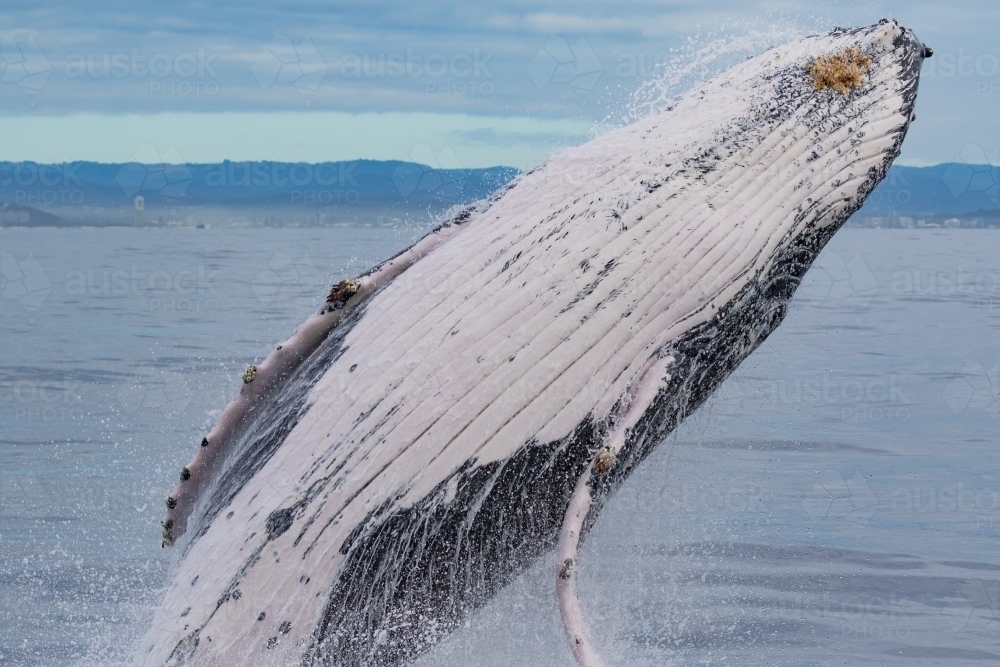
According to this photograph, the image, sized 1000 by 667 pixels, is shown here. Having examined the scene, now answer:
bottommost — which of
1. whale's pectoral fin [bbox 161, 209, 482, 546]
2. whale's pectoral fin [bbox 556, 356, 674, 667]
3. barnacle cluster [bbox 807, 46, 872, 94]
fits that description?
whale's pectoral fin [bbox 556, 356, 674, 667]

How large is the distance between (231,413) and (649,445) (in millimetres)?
1918

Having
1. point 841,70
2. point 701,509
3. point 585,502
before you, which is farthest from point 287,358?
point 701,509

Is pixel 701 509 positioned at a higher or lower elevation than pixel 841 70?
higher

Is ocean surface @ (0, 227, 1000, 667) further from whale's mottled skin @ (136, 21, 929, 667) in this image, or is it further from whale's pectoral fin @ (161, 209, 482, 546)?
whale's pectoral fin @ (161, 209, 482, 546)

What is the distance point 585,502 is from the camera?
4.51 meters

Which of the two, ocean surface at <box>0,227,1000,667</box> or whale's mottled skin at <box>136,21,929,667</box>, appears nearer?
whale's mottled skin at <box>136,21,929,667</box>

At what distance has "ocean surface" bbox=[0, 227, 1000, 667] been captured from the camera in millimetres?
6648

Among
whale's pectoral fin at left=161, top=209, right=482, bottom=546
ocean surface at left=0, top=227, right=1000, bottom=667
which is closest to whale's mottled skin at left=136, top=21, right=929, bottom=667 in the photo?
whale's pectoral fin at left=161, top=209, right=482, bottom=546

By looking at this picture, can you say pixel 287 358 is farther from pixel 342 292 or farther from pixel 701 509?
pixel 701 509

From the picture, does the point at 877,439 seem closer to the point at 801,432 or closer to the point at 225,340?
the point at 801,432

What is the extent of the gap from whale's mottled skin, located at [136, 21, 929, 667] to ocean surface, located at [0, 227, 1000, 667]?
0.55m

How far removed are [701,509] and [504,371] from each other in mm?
5101

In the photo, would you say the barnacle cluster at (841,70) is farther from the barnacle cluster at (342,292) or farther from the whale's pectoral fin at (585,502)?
the barnacle cluster at (342,292)

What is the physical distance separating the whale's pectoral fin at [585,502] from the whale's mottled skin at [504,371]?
0.01 m
